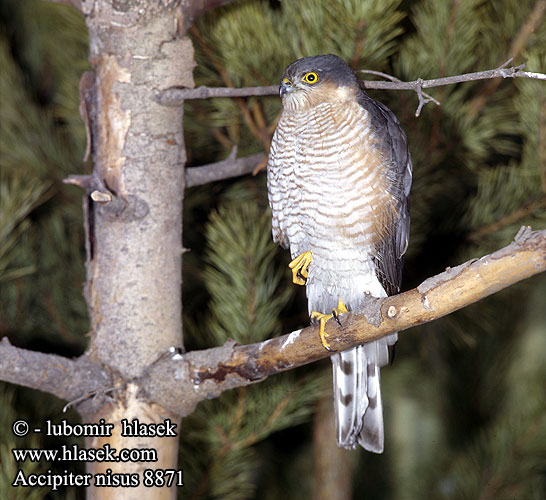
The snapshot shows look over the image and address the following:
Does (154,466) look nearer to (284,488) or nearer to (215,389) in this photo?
(215,389)

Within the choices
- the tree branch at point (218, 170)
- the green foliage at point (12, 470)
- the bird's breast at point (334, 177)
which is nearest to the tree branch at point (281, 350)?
the green foliage at point (12, 470)

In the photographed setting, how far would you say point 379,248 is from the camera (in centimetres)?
167

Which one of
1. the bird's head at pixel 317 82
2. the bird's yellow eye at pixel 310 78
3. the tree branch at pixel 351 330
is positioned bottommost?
the tree branch at pixel 351 330

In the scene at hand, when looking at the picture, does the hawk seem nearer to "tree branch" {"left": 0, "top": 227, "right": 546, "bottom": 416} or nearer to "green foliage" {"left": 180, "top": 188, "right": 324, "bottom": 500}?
"green foliage" {"left": 180, "top": 188, "right": 324, "bottom": 500}

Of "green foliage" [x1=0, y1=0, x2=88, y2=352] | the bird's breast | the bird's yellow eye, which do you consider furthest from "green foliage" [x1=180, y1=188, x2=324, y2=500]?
"green foliage" [x1=0, y1=0, x2=88, y2=352]

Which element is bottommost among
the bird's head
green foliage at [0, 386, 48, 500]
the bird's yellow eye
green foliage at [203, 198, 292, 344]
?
green foliage at [0, 386, 48, 500]

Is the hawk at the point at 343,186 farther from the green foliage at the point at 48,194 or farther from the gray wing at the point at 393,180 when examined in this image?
the green foliage at the point at 48,194

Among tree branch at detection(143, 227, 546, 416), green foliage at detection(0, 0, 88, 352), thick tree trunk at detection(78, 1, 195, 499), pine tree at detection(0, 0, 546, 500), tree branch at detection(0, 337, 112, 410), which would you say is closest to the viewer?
tree branch at detection(143, 227, 546, 416)

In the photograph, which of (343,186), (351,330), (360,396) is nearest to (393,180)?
(343,186)

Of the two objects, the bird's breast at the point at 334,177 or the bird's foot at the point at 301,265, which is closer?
the bird's breast at the point at 334,177

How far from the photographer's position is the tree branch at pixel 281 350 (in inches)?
44.3

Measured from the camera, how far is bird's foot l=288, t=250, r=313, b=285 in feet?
5.85

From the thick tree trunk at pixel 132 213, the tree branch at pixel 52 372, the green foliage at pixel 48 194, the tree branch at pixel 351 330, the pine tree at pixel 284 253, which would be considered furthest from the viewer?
the green foliage at pixel 48 194

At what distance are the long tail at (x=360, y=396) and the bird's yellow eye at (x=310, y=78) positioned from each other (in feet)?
2.30
